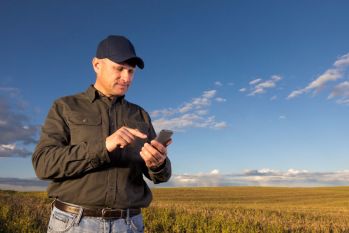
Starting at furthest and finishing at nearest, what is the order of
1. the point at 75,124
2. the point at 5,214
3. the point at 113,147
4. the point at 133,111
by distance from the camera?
the point at 5,214, the point at 133,111, the point at 75,124, the point at 113,147

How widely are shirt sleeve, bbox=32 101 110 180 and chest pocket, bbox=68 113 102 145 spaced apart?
72 mm

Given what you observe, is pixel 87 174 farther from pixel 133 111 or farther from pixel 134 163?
pixel 133 111

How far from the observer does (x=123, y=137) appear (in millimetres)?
2539

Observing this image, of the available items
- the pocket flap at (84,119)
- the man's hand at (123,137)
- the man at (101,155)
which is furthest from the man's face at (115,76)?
the man's hand at (123,137)

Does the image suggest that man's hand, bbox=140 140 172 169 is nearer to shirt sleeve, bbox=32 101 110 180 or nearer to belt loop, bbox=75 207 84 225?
shirt sleeve, bbox=32 101 110 180

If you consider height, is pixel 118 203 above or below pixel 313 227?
above

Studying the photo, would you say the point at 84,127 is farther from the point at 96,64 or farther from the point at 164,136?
the point at 164,136

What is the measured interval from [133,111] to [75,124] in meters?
0.47

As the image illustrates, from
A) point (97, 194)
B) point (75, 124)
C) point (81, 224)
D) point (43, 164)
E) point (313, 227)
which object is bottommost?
point (313, 227)

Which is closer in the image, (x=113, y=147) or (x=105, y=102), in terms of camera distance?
(x=113, y=147)

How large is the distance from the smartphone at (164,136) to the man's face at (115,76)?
0.59 m

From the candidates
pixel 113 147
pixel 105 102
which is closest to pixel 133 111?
pixel 105 102

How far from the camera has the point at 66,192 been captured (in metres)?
2.86

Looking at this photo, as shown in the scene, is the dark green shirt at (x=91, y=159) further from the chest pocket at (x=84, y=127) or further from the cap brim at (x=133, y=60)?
the cap brim at (x=133, y=60)
